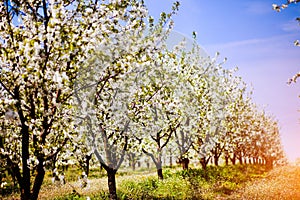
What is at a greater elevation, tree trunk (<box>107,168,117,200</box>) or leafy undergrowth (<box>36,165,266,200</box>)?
tree trunk (<box>107,168,117,200</box>)

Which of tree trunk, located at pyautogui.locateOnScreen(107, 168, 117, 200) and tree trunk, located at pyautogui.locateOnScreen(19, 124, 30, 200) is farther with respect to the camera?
tree trunk, located at pyautogui.locateOnScreen(107, 168, 117, 200)

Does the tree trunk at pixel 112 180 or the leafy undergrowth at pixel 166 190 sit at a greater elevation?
the tree trunk at pixel 112 180

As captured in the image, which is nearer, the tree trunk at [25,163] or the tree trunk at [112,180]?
the tree trunk at [25,163]

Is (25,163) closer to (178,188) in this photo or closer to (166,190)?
(166,190)

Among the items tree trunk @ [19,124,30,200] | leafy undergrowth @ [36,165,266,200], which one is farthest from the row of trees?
leafy undergrowth @ [36,165,266,200]

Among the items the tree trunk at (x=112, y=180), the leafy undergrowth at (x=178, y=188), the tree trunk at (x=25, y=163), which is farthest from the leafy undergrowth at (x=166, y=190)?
the tree trunk at (x=25, y=163)

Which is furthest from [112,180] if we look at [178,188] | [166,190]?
[178,188]

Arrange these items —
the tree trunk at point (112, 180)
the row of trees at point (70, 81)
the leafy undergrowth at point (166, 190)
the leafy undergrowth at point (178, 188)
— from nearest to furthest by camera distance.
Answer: the row of trees at point (70, 81) < the tree trunk at point (112, 180) < the leafy undergrowth at point (166, 190) < the leafy undergrowth at point (178, 188)

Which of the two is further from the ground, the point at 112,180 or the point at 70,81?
the point at 70,81

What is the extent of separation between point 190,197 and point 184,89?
12.0 metres

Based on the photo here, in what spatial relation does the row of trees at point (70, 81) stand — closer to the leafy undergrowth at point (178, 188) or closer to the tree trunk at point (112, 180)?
the tree trunk at point (112, 180)

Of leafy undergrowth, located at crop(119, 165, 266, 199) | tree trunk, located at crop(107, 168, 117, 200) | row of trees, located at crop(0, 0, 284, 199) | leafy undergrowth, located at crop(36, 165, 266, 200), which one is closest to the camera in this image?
row of trees, located at crop(0, 0, 284, 199)

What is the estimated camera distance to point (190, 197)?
66.8ft

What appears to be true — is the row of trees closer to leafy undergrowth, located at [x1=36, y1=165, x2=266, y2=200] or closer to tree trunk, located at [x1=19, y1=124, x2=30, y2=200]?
tree trunk, located at [x1=19, y1=124, x2=30, y2=200]
